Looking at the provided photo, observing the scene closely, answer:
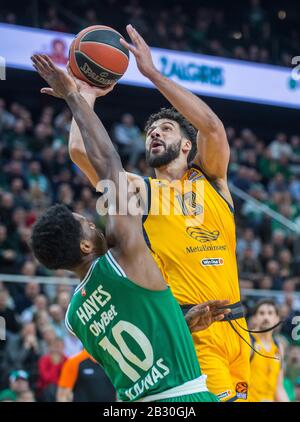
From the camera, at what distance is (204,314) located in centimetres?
485

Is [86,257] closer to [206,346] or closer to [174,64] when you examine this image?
[206,346]

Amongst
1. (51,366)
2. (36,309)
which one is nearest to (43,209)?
(36,309)

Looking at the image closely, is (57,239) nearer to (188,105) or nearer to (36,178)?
(188,105)

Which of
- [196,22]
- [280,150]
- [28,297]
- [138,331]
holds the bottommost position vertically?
[28,297]

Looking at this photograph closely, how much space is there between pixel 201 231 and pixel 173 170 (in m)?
0.55

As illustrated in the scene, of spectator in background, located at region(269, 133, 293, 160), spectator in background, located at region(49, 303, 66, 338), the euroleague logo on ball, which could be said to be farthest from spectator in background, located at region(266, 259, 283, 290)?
the euroleague logo on ball

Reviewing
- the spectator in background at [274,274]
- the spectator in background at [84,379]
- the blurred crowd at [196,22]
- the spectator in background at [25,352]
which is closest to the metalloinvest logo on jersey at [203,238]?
the spectator in background at [84,379]

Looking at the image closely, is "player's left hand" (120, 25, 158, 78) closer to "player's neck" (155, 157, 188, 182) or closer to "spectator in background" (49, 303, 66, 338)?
"player's neck" (155, 157, 188, 182)

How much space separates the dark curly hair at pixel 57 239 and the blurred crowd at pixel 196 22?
13373 millimetres

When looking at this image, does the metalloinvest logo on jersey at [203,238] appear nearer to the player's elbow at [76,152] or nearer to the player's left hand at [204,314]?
the player's left hand at [204,314]

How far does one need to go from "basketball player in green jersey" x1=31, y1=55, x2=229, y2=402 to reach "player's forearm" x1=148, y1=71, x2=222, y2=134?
3.38 feet

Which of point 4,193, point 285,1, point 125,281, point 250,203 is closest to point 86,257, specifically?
point 125,281

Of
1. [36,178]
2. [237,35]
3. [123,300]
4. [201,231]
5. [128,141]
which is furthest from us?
[237,35]

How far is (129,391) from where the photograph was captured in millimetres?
4316
